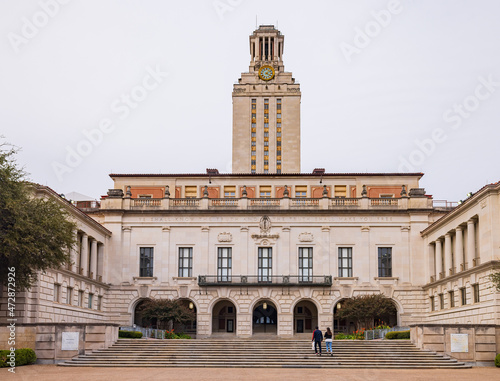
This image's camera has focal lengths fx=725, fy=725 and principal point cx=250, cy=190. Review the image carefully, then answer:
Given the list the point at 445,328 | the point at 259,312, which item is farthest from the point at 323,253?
the point at 445,328

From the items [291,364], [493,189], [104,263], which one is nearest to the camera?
[291,364]

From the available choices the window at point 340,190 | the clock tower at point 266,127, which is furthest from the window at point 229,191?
the clock tower at point 266,127

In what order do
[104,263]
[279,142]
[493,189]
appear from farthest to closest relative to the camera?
[279,142], [104,263], [493,189]

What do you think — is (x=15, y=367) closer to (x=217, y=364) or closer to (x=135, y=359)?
(x=135, y=359)

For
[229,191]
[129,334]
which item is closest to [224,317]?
[229,191]

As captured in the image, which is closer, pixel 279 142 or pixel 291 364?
pixel 291 364

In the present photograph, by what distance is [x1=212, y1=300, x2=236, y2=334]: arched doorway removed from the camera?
6719cm

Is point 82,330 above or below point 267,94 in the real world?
below

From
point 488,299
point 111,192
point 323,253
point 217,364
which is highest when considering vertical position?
point 111,192

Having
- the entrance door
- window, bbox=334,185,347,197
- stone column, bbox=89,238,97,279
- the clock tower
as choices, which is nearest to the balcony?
stone column, bbox=89,238,97,279

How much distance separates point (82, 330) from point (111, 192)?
27732 millimetres

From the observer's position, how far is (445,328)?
134 feet

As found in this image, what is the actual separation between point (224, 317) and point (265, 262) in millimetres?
6818

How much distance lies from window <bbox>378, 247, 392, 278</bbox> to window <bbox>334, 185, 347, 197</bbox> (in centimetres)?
918
